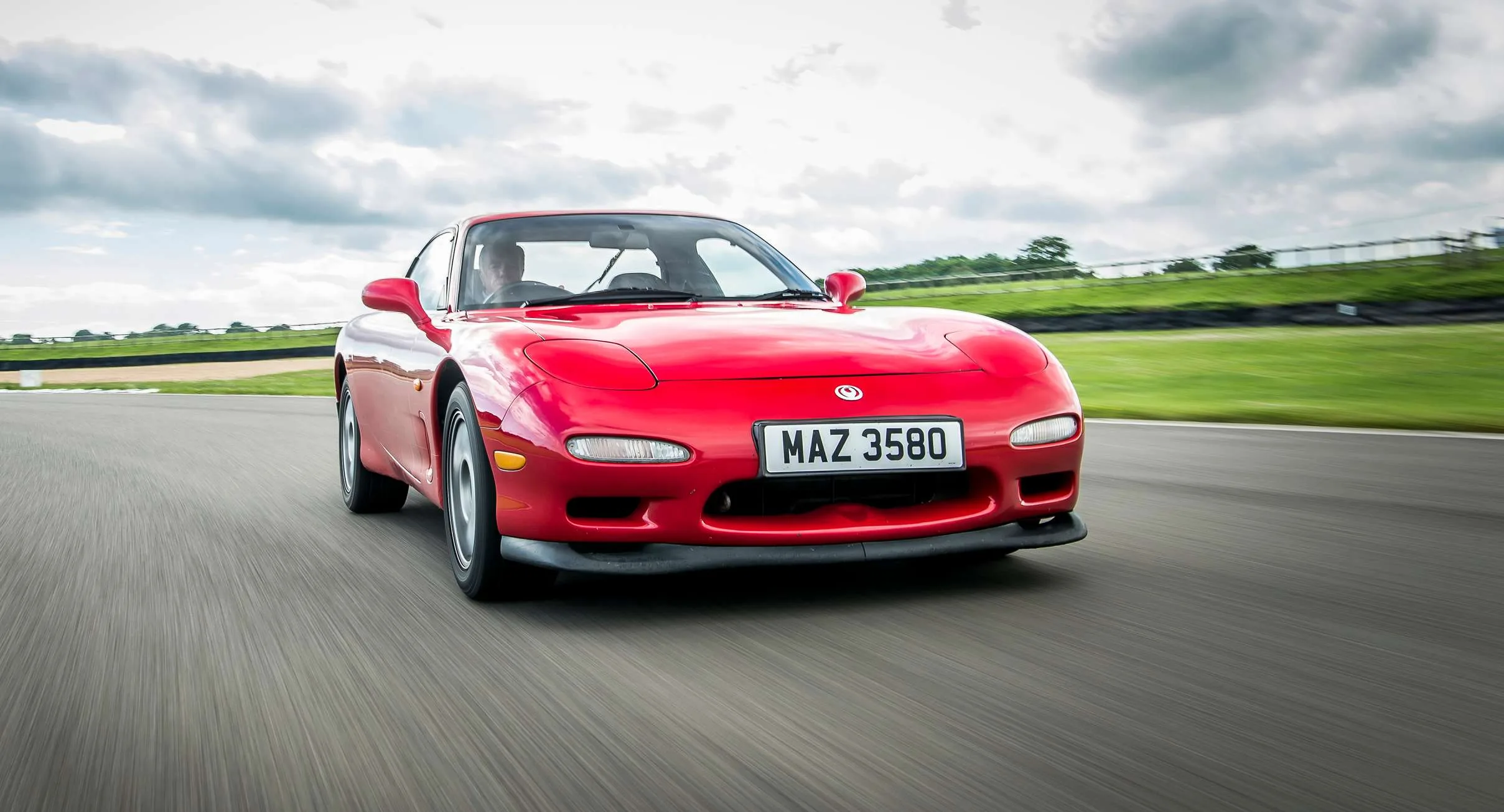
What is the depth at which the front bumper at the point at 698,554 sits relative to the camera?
12.0ft

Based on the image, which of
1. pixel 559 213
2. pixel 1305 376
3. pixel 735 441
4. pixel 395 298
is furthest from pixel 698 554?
pixel 1305 376

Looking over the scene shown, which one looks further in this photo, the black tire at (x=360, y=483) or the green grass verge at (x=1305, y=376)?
the green grass verge at (x=1305, y=376)

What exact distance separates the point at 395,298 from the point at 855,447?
6.97 ft

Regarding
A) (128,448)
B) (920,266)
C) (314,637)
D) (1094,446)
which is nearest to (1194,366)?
(1094,446)

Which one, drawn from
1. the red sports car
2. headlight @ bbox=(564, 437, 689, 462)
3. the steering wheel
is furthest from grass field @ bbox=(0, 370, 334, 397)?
headlight @ bbox=(564, 437, 689, 462)

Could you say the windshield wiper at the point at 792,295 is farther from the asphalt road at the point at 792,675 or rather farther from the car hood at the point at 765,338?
the asphalt road at the point at 792,675

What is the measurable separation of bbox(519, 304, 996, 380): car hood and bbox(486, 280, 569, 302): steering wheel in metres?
0.28

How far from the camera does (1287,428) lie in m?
9.26

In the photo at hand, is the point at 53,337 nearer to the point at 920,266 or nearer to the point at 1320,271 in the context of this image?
the point at 920,266

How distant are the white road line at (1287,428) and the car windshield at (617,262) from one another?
4.97m

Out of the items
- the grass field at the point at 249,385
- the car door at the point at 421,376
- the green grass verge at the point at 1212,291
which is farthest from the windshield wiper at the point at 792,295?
the green grass verge at the point at 1212,291

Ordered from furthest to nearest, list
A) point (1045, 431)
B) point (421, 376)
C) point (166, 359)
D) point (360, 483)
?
point (166, 359) → point (360, 483) → point (421, 376) → point (1045, 431)

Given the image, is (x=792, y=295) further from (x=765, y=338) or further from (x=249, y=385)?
(x=249, y=385)

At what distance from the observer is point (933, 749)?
8.25ft
